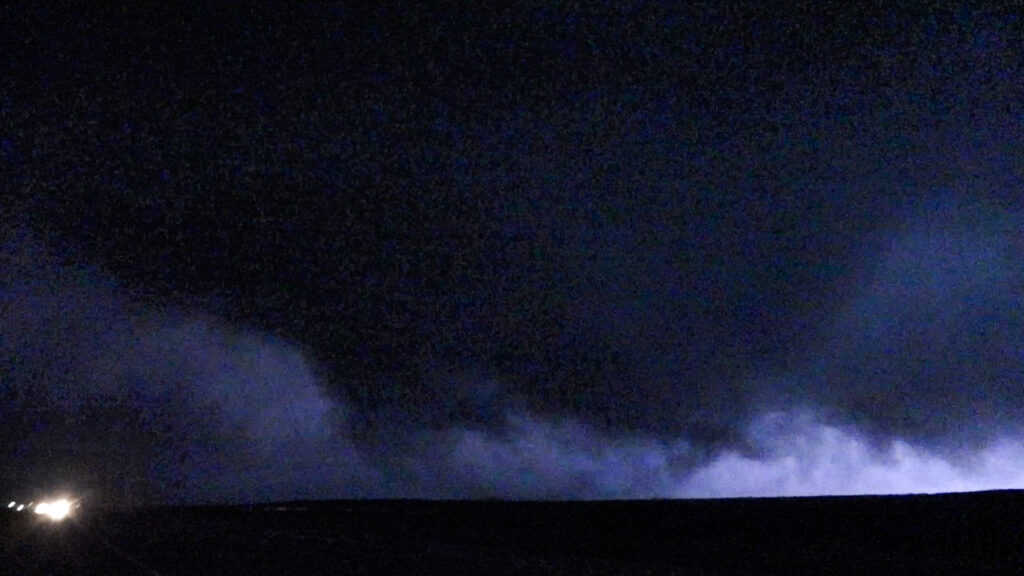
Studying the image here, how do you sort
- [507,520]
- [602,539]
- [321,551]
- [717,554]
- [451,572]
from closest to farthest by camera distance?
1. [451,572]
2. [321,551]
3. [717,554]
4. [602,539]
5. [507,520]

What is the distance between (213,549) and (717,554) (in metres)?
19.1

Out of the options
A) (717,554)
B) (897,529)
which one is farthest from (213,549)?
(897,529)

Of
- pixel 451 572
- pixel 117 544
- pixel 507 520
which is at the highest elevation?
pixel 507 520

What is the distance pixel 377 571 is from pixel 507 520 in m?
43.1

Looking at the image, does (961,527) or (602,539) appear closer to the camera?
(961,527)

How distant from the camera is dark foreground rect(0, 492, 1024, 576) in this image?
1044 inches

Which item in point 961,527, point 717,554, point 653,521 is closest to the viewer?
point 717,554

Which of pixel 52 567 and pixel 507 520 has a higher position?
pixel 507 520

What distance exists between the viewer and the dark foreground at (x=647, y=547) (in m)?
26.5

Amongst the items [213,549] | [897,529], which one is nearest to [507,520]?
[897,529]

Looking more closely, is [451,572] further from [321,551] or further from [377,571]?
[321,551]

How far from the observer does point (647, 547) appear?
39969mm

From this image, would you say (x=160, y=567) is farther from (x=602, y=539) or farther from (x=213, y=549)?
(x=602, y=539)

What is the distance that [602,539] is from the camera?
45938 mm
